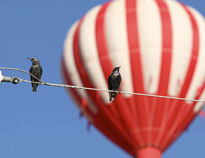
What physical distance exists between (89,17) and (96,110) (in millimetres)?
4232

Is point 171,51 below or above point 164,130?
above

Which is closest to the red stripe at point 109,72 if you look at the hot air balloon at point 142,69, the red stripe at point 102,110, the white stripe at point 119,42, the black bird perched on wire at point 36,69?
the hot air balloon at point 142,69

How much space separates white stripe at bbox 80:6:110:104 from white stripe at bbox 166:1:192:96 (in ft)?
9.33

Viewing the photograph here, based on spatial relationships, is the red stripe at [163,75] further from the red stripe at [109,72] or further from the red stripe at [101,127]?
the red stripe at [101,127]

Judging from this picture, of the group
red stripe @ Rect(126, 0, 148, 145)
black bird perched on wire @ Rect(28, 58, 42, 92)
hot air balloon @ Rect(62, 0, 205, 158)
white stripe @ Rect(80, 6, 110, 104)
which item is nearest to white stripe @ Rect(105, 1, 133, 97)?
hot air balloon @ Rect(62, 0, 205, 158)

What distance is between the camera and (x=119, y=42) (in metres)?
29.6

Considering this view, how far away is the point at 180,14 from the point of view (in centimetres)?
3106

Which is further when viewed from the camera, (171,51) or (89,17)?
(89,17)

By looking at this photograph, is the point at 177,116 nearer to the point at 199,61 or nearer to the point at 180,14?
the point at 199,61

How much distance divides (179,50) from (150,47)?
1.22m

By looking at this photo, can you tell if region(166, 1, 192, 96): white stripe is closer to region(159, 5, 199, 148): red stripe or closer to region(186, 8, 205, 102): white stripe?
region(159, 5, 199, 148): red stripe

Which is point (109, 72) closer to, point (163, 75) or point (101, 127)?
point (163, 75)

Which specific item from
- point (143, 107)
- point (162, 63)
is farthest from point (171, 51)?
point (143, 107)

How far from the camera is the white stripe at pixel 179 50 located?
29359mm
